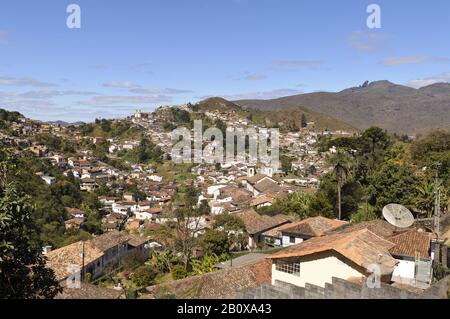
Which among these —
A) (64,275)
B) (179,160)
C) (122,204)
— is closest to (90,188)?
(122,204)

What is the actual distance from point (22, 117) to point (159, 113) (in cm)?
5614

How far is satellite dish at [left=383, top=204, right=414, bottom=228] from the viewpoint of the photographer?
18.0 m

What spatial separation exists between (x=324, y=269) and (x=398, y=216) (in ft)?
21.1

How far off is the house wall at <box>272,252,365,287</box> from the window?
205mm

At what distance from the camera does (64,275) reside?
23969 mm

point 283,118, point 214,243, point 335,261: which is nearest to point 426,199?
point 214,243

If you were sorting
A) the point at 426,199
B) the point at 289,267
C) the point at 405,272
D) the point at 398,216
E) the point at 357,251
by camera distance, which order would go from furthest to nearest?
1. the point at 426,199
2. the point at 398,216
3. the point at 405,272
4. the point at 289,267
5. the point at 357,251

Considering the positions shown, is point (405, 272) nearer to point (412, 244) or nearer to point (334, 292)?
point (412, 244)

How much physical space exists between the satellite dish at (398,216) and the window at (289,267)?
19.4 ft

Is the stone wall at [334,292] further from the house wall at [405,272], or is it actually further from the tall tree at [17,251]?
the house wall at [405,272]

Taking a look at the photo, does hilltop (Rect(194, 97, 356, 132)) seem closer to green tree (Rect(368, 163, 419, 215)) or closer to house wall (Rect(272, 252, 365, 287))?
green tree (Rect(368, 163, 419, 215))

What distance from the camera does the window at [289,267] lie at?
46.9 ft

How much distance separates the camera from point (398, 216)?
18.1 m
